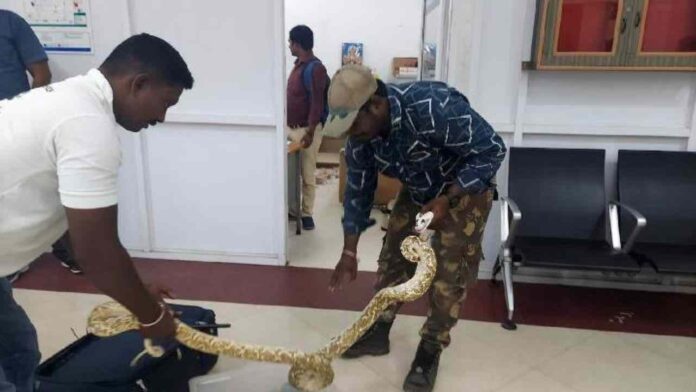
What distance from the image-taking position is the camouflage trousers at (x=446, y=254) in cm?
182

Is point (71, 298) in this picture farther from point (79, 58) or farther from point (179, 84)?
point (179, 84)

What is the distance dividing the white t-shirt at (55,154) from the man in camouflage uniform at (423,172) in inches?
26.5

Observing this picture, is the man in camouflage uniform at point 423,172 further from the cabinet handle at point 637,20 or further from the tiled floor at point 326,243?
the cabinet handle at point 637,20

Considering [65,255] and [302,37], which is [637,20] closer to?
[302,37]

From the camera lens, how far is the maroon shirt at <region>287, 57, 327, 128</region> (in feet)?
11.4

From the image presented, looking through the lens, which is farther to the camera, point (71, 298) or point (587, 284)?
point (587, 284)

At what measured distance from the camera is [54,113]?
3.10ft

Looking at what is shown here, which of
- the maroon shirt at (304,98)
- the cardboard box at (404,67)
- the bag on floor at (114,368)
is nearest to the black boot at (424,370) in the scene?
the bag on floor at (114,368)

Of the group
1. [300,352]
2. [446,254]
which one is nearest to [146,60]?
[300,352]

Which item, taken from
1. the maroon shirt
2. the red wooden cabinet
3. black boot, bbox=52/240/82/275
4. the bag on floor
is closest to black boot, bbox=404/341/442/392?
the bag on floor

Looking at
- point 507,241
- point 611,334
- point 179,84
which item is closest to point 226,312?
point 507,241

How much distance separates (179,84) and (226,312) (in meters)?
1.64

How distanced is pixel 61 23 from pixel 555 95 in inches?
106

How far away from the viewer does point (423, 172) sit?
179 cm
